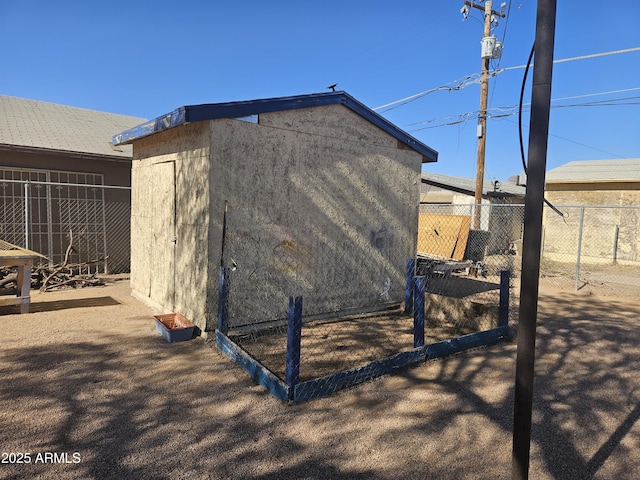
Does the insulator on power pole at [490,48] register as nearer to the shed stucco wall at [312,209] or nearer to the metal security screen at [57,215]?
the shed stucco wall at [312,209]

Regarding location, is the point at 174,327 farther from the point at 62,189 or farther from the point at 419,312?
the point at 62,189

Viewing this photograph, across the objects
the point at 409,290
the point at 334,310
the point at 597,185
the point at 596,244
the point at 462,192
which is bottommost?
the point at 334,310

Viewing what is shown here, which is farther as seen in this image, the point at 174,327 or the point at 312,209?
the point at 312,209

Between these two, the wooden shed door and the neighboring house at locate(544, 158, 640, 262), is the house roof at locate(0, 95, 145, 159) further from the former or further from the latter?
the neighboring house at locate(544, 158, 640, 262)

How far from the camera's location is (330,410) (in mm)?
3676

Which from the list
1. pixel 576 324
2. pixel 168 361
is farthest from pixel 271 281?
pixel 576 324

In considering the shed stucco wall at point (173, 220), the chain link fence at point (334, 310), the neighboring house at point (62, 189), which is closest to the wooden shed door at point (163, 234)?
the shed stucco wall at point (173, 220)

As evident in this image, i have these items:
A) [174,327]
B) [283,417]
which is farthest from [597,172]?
[283,417]

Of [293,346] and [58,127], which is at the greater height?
[58,127]

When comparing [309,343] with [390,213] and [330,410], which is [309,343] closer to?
[330,410]

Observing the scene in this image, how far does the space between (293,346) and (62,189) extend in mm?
8969

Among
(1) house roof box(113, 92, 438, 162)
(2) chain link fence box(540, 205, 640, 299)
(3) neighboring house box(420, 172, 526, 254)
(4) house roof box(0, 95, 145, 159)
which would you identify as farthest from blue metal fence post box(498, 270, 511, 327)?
(3) neighboring house box(420, 172, 526, 254)

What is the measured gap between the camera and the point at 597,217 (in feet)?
51.3

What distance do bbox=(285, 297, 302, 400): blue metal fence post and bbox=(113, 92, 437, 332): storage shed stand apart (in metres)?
1.89
